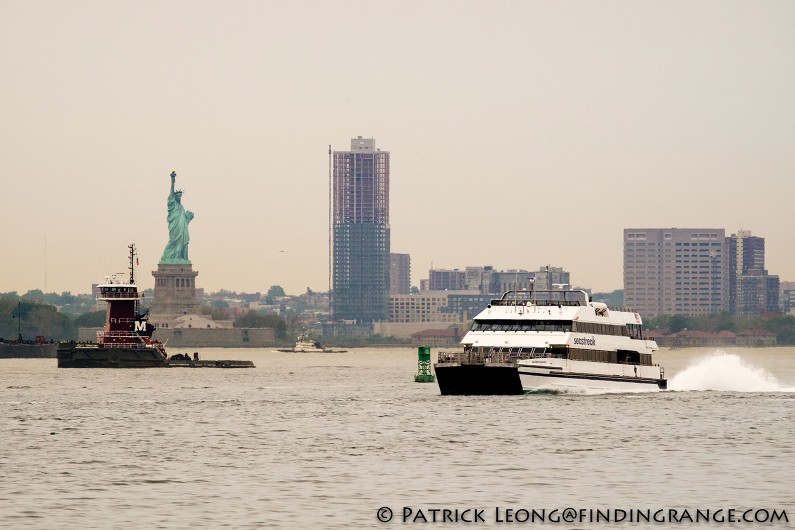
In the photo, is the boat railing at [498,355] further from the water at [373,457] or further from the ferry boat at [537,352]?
the water at [373,457]

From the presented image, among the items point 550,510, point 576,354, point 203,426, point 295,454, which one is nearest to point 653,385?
point 576,354

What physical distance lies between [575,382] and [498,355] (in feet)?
17.7

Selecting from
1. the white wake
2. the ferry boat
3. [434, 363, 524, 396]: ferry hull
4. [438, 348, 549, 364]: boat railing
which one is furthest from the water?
the white wake

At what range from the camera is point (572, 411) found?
92.4 m

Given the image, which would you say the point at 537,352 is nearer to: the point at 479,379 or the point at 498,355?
the point at 498,355

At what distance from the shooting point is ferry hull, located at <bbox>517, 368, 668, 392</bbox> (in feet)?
328

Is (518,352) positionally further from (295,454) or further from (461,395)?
(295,454)

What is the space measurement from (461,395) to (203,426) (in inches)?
975

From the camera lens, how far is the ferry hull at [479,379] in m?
99.4

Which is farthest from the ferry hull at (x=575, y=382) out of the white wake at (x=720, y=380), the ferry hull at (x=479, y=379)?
the white wake at (x=720, y=380)

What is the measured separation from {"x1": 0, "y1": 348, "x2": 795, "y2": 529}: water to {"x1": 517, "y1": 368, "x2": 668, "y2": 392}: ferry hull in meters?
0.86

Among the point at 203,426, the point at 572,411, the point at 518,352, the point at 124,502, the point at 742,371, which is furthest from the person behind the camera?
the point at 742,371

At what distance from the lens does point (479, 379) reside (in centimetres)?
10131

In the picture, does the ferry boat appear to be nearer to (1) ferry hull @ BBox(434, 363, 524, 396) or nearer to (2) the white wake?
(1) ferry hull @ BBox(434, 363, 524, 396)
